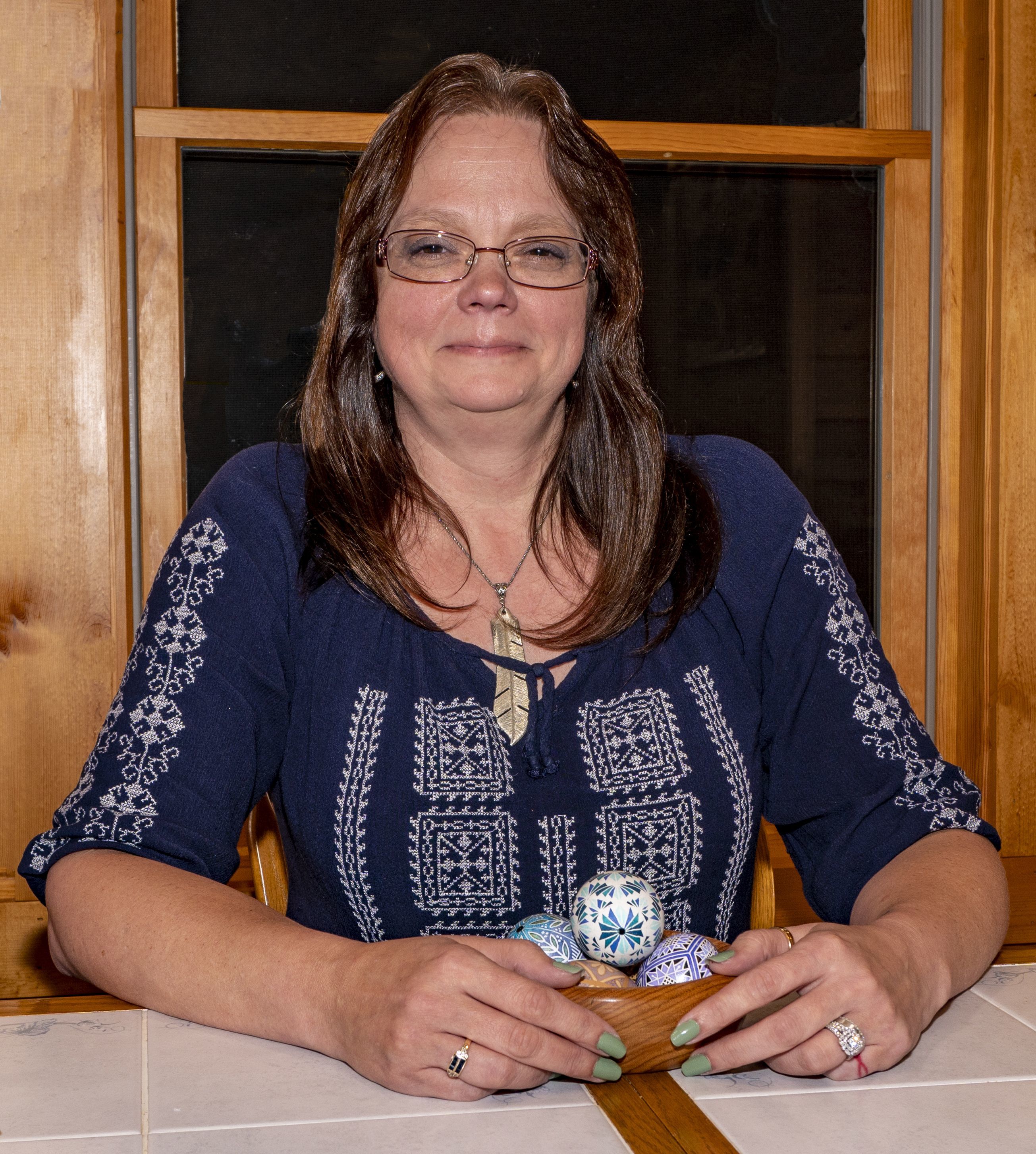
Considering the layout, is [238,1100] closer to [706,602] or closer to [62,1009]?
[62,1009]

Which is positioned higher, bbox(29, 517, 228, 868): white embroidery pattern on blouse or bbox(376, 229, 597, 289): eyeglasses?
bbox(376, 229, 597, 289): eyeglasses

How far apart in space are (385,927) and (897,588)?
169 centimetres

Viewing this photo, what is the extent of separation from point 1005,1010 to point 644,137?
1.95 meters

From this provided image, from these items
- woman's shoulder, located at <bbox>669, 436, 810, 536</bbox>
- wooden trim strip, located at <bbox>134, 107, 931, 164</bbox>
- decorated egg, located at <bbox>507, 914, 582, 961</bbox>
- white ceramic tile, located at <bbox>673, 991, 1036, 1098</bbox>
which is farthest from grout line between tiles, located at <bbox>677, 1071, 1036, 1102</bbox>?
wooden trim strip, located at <bbox>134, 107, 931, 164</bbox>

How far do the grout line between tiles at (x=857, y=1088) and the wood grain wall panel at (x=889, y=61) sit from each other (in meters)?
2.21

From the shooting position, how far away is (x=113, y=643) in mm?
2385

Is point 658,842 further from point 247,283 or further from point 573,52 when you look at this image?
point 573,52

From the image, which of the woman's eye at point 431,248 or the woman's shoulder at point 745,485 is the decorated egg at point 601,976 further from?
the woman's eye at point 431,248

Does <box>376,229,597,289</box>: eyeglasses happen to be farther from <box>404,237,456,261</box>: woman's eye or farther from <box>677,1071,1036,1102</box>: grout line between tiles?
<box>677,1071,1036,1102</box>: grout line between tiles

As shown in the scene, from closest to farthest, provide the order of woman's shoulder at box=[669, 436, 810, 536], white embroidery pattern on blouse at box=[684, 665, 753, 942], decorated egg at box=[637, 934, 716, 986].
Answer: decorated egg at box=[637, 934, 716, 986]
white embroidery pattern on blouse at box=[684, 665, 753, 942]
woman's shoulder at box=[669, 436, 810, 536]

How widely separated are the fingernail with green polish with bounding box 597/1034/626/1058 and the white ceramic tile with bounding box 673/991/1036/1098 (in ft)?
0.22

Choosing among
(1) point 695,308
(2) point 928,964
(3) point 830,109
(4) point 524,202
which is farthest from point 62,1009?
(3) point 830,109

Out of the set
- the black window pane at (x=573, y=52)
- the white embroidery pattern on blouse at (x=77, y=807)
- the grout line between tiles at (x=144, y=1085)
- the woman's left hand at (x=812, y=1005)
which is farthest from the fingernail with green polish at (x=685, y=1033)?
the black window pane at (x=573, y=52)

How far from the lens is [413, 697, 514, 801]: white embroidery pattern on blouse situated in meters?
1.33
